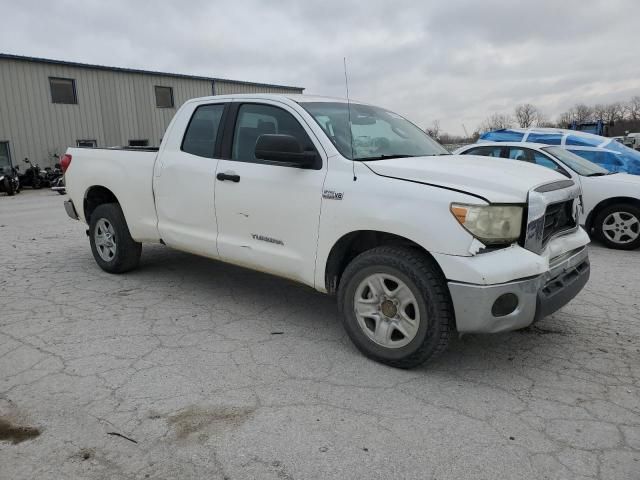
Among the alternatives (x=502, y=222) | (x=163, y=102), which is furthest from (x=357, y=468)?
(x=163, y=102)

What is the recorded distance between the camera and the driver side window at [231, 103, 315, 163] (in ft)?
13.4

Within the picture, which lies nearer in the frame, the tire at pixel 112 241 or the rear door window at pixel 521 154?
the tire at pixel 112 241

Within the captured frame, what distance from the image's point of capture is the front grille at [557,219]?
342cm

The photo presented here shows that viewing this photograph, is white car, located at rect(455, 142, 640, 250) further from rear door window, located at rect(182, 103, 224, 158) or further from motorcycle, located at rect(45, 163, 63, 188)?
motorcycle, located at rect(45, 163, 63, 188)

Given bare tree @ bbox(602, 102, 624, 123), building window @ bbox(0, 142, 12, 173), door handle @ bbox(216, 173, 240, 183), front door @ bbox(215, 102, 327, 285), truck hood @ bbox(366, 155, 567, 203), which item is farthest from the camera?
bare tree @ bbox(602, 102, 624, 123)

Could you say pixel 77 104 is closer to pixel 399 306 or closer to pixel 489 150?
pixel 489 150

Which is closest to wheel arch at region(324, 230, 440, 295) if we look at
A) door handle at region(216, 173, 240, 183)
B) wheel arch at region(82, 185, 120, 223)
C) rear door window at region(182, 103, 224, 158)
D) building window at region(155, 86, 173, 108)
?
door handle at region(216, 173, 240, 183)

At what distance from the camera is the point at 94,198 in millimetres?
5988

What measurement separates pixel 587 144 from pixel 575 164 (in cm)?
425

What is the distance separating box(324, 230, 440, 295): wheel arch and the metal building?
69.8ft

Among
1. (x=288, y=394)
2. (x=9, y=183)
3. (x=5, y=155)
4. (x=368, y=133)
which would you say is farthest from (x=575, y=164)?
(x=5, y=155)

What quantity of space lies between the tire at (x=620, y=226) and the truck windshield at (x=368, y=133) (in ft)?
13.1

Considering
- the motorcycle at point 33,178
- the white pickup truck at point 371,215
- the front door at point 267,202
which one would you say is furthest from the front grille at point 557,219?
the motorcycle at point 33,178

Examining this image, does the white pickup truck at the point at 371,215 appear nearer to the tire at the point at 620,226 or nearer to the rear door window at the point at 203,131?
the rear door window at the point at 203,131
